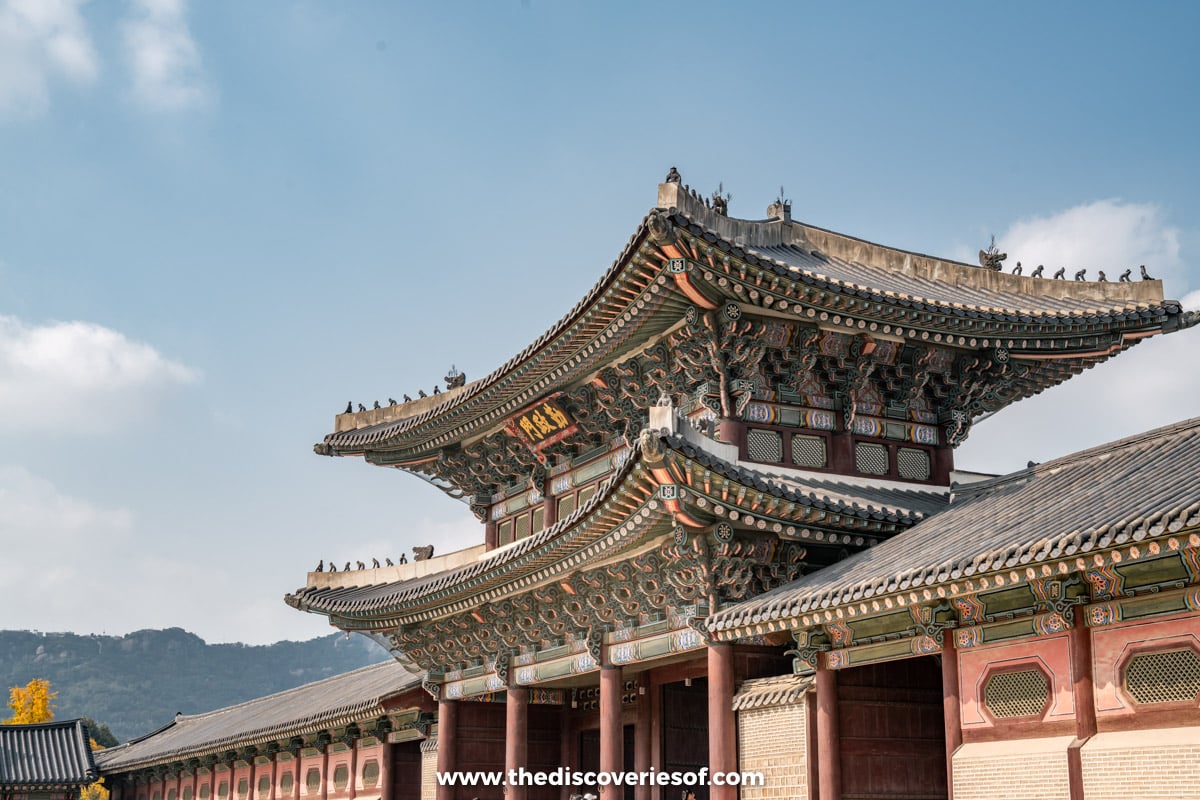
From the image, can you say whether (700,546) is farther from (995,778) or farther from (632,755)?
(632,755)

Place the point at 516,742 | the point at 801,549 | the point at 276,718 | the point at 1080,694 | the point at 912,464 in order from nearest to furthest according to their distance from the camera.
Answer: the point at 1080,694
the point at 801,549
the point at 912,464
the point at 516,742
the point at 276,718

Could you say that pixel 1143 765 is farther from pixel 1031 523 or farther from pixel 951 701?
pixel 1031 523

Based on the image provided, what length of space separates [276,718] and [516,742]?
51.0 feet

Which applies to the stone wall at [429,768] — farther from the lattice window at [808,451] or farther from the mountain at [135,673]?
the mountain at [135,673]

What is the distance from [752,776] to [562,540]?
15.0ft

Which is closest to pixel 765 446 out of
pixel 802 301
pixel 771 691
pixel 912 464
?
pixel 802 301

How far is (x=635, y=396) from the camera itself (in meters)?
22.6

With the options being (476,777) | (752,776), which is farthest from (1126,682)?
(476,777)

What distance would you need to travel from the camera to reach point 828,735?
55.9 feet

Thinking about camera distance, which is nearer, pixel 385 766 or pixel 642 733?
pixel 642 733

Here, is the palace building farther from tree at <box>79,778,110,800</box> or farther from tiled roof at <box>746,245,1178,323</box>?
tree at <box>79,778,110,800</box>

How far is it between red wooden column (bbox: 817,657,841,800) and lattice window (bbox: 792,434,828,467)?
4090mm

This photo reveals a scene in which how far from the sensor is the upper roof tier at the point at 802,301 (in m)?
18.8

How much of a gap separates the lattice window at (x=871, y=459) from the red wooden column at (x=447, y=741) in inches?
440
